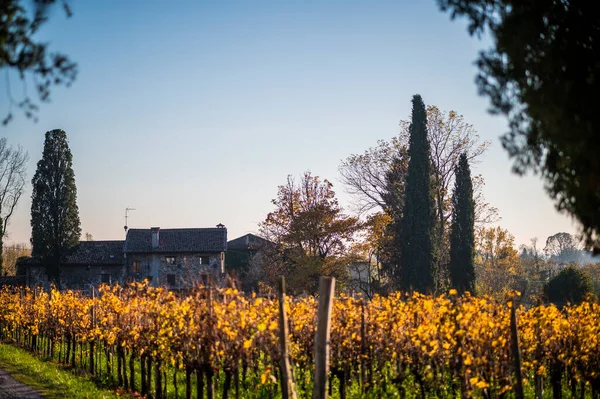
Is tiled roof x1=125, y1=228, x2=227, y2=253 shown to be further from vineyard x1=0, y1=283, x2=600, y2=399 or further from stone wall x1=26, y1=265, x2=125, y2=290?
vineyard x1=0, y1=283, x2=600, y2=399

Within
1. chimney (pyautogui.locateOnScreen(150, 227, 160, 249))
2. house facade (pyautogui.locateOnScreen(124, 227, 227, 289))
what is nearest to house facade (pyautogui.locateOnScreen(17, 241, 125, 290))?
house facade (pyautogui.locateOnScreen(124, 227, 227, 289))

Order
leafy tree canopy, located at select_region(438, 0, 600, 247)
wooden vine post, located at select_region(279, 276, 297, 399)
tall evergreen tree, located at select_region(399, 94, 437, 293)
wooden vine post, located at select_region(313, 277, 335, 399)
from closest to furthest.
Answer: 1. leafy tree canopy, located at select_region(438, 0, 600, 247)
2. wooden vine post, located at select_region(313, 277, 335, 399)
3. wooden vine post, located at select_region(279, 276, 297, 399)
4. tall evergreen tree, located at select_region(399, 94, 437, 293)

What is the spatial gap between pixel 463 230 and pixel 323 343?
25.8 metres

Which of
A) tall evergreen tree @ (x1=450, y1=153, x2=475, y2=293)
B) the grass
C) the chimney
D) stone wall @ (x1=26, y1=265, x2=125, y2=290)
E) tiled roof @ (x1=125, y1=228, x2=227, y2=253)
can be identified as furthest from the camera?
the chimney

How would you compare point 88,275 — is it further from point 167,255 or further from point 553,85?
point 553,85

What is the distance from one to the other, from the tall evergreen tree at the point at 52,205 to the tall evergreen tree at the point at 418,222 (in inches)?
1021

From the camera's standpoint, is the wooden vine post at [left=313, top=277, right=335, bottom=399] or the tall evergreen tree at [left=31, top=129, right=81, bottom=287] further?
the tall evergreen tree at [left=31, top=129, right=81, bottom=287]

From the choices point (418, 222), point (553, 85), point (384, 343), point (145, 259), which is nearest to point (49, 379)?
point (384, 343)

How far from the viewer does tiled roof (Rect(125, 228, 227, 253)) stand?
49.2m

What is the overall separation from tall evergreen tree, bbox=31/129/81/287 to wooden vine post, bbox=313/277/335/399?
39.9m

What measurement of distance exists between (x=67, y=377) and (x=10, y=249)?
2869 inches

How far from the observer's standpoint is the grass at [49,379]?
1220 centimetres

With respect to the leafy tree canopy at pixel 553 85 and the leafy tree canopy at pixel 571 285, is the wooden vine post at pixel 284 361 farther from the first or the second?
the leafy tree canopy at pixel 571 285

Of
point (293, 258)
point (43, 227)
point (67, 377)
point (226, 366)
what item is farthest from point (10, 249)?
point (226, 366)
